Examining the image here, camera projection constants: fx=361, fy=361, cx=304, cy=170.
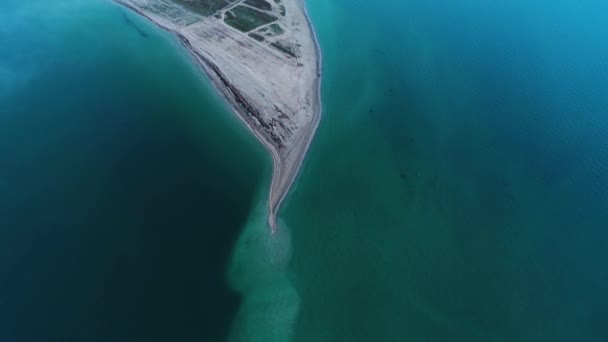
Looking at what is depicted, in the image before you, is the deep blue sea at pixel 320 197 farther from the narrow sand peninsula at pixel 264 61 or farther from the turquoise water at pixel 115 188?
the narrow sand peninsula at pixel 264 61

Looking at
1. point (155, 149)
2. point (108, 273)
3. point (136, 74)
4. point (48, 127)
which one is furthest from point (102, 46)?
point (108, 273)

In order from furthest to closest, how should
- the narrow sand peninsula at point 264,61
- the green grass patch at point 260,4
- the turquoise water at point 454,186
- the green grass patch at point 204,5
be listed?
the green grass patch at point 260,4
the green grass patch at point 204,5
the narrow sand peninsula at point 264,61
the turquoise water at point 454,186

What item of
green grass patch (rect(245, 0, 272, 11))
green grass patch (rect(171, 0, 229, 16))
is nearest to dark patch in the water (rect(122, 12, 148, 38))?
green grass patch (rect(171, 0, 229, 16))

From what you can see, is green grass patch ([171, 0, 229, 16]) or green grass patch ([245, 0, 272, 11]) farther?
green grass patch ([245, 0, 272, 11])

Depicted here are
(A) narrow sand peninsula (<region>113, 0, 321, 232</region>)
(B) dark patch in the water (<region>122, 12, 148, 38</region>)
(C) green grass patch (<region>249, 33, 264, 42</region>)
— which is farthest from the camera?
(B) dark patch in the water (<region>122, 12, 148, 38</region>)

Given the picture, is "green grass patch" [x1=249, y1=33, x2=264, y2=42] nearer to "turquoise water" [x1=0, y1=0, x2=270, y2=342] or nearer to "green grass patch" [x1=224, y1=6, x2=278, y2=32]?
"green grass patch" [x1=224, y1=6, x2=278, y2=32]

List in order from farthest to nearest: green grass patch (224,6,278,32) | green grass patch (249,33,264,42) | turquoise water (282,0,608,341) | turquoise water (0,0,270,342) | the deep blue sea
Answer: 1. green grass patch (224,6,278,32)
2. green grass patch (249,33,264,42)
3. turquoise water (282,0,608,341)
4. the deep blue sea
5. turquoise water (0,0,270,342)

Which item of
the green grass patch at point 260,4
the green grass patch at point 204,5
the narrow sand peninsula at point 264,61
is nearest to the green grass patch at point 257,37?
the narrow sand peninsula at point 264,61

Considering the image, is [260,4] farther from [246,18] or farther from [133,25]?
[133,25]
